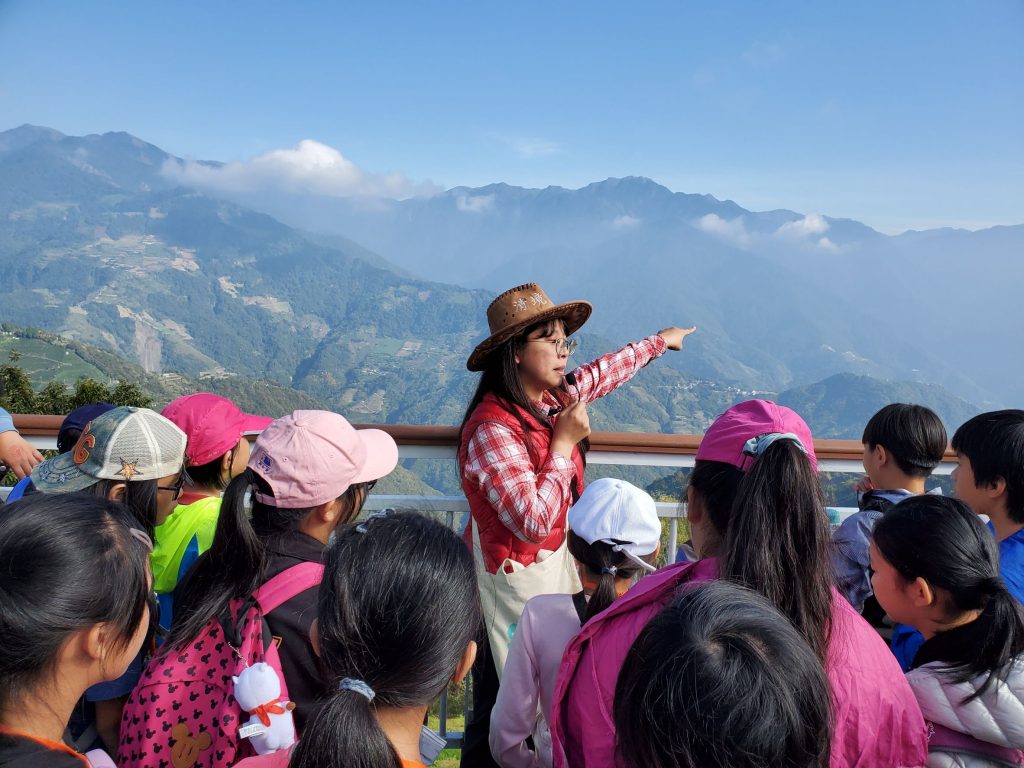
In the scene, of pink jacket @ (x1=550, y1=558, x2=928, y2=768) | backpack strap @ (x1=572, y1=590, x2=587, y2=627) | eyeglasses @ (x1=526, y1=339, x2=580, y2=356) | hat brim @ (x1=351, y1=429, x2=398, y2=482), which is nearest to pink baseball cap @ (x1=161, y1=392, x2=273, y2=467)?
hat brim @ (x1=351, y1=429, x2=398, y2=482)

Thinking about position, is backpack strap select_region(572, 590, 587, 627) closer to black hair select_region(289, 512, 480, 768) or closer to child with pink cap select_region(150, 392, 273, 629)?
black hair select_region(289, 512, 480, 768)

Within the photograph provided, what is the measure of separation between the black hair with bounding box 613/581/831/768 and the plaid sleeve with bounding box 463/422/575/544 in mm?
1128

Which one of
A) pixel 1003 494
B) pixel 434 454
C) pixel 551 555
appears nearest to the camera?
pixel 1003 494

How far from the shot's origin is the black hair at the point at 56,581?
1171 mm

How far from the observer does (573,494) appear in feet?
8.45

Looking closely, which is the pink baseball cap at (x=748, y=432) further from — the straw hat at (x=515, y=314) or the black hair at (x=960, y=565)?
the straw hat at (x=515, y=314)

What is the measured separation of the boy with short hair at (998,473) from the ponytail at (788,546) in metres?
1.07

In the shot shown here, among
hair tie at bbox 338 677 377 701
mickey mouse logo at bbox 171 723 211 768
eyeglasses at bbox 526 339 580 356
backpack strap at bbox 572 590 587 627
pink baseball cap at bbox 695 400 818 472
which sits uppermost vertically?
eyeglasses at bbox 526 339 580 356

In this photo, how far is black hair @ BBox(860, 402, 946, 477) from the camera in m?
2.28

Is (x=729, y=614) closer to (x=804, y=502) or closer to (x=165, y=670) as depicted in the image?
(x=804, y=502)

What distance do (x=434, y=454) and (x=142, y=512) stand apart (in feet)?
3.58

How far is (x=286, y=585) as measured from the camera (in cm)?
152

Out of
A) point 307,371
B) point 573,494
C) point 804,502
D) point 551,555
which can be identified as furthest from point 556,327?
point 307,371

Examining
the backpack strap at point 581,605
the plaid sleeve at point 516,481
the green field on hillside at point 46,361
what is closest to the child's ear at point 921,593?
the backpack strap at point 581,605
